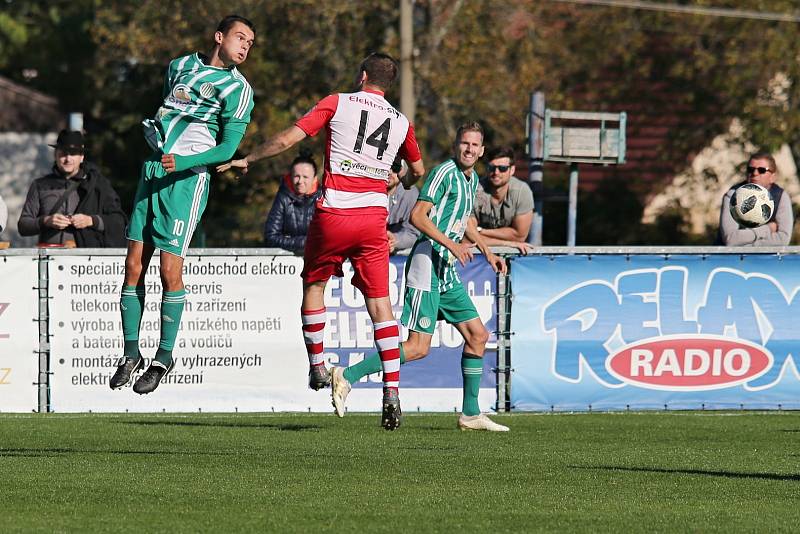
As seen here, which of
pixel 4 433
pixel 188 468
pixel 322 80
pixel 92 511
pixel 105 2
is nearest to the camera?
pixel 92 511

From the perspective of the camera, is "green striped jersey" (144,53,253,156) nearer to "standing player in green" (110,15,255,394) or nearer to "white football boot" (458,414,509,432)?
"standing player in green" (110,15,255,394)

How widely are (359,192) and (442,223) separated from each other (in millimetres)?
2349

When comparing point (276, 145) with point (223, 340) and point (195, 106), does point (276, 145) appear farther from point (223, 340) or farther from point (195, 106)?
point (223, 340)

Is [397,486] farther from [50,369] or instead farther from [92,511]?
[50,369]

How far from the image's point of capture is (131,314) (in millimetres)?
10664

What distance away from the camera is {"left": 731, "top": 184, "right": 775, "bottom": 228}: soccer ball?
567 inches

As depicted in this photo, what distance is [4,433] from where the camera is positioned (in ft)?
39.7

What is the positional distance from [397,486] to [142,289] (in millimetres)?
2878

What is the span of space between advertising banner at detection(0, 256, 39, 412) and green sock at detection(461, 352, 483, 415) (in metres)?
3.98

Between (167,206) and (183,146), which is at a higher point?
(183,146)

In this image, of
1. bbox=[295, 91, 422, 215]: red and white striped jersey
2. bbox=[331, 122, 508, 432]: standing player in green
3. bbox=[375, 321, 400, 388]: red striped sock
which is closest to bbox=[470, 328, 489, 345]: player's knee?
bbox=[331, 122, 508, 432]: standing player in green

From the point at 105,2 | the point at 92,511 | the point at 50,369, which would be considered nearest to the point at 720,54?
the point at 105,2

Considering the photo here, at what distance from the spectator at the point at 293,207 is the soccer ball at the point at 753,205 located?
3906 mm

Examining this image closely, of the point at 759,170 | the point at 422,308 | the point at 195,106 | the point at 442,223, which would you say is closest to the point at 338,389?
the point at 422,308
